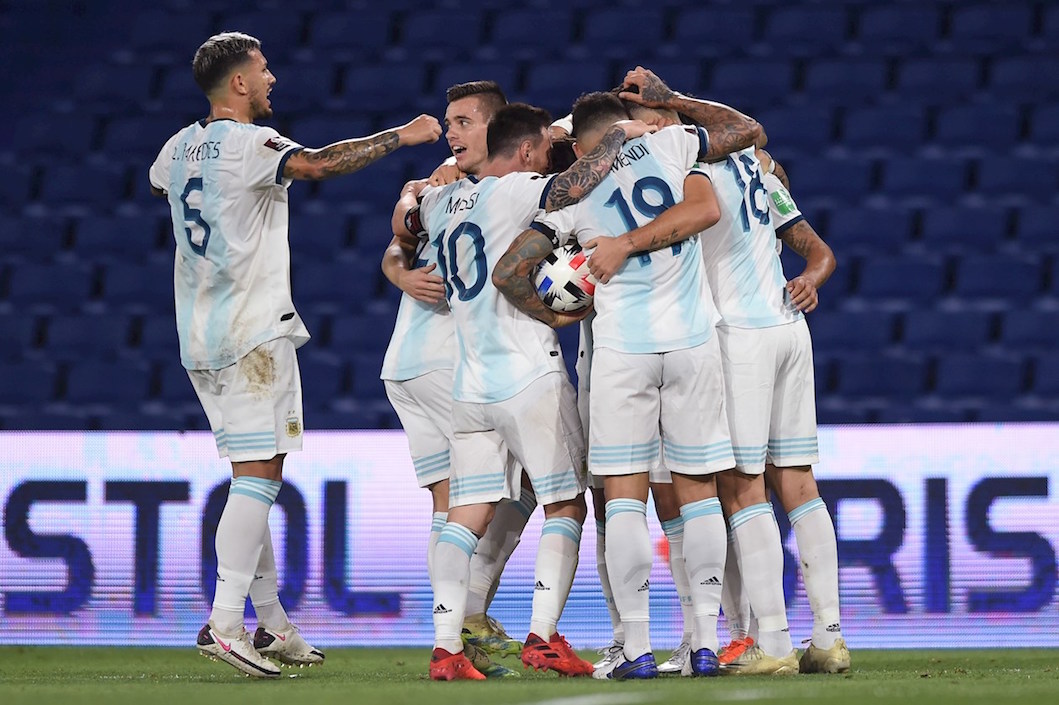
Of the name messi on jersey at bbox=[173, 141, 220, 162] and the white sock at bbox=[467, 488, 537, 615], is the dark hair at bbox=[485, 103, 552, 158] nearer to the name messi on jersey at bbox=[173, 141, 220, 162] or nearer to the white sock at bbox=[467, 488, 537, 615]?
the name messi on jersey at bbox=[173, 141, 220, 162]

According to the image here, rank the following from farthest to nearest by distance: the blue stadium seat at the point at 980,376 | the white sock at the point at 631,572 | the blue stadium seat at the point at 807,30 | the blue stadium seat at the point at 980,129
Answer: the blue stadium seat at the point at 807,30 < the blue stadium seat at the point at 980,129 < the blue stadium seat at the point at 980,376 < the white sock at the point at 631,572

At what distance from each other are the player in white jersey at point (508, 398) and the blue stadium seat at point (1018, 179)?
5.71 metres

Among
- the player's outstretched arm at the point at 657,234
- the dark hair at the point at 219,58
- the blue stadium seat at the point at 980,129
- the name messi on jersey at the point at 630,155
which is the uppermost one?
the blue stadium seat at the point at 980,129

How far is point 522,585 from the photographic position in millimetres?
7016

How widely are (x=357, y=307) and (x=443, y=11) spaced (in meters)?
2.87

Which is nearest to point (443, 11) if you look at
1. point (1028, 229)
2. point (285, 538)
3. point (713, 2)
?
point (713, 2)

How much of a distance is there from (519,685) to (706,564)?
0.78 metres

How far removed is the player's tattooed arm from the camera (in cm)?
524

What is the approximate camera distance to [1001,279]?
31.1ft

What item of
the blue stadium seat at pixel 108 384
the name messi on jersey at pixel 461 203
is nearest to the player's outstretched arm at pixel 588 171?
the name messi on jersey at pixel 461 203

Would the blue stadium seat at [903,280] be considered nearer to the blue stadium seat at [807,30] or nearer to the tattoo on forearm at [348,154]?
the blue stadium seat at [807,30]

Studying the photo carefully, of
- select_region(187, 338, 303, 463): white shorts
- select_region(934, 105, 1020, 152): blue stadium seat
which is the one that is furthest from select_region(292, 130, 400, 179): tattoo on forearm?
select_region(934, 105, 1020, 152): blue stadium seat

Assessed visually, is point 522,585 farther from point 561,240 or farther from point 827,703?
point 827,703

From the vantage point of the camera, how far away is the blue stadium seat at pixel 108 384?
31.5 feet
